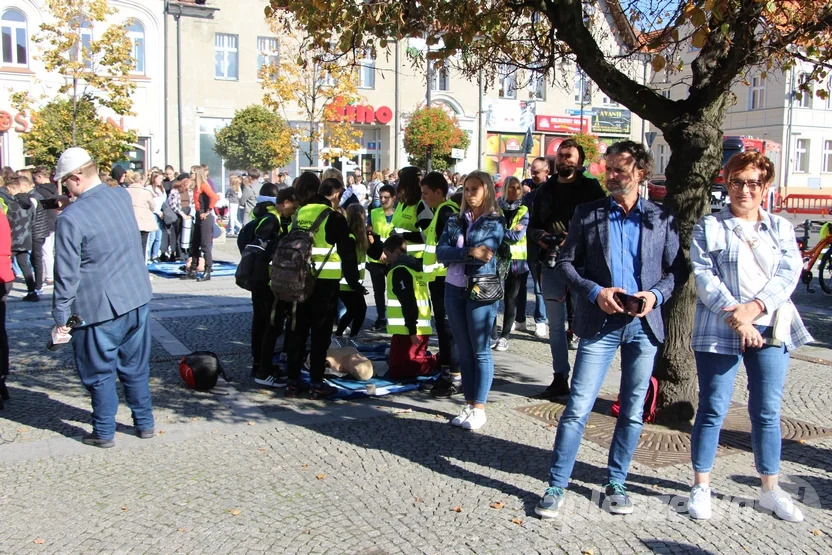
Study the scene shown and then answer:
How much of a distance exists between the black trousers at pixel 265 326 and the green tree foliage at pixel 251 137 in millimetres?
24188

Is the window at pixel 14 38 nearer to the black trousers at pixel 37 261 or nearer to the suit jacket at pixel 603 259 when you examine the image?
the black trousers at pixel 37 261

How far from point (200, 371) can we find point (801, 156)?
48.9 metres

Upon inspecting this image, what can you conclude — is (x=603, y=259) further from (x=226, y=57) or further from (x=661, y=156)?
(x=661, y=156)

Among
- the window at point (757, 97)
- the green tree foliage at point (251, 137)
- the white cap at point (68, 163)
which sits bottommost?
the white cap at point (68, 163)

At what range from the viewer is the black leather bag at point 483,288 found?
5406mm

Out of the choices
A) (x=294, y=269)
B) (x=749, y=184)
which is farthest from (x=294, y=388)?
(x=749, y=184)

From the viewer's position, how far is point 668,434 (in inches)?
218

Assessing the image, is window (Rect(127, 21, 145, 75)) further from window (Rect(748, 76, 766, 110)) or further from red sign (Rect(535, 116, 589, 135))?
window (Rect(748, 76, 766, 110))

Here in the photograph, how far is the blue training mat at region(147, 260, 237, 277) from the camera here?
14383 mm

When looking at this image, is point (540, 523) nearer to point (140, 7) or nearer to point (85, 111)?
point (85, 111)

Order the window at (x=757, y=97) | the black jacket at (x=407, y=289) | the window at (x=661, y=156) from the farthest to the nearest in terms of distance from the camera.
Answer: the window at (x=661, y=156), the window at (x=757, y=97), the black jacket at (x=407, y=289)

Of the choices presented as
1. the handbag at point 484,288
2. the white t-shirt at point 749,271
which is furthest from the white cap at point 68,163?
the white t-shirt at point 749,271

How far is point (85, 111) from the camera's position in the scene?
20.9 m

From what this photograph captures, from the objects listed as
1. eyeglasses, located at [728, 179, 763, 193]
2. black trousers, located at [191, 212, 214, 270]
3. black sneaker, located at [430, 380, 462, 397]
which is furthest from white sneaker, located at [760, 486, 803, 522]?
black trousers, located at [191, 212, 214, 270]
